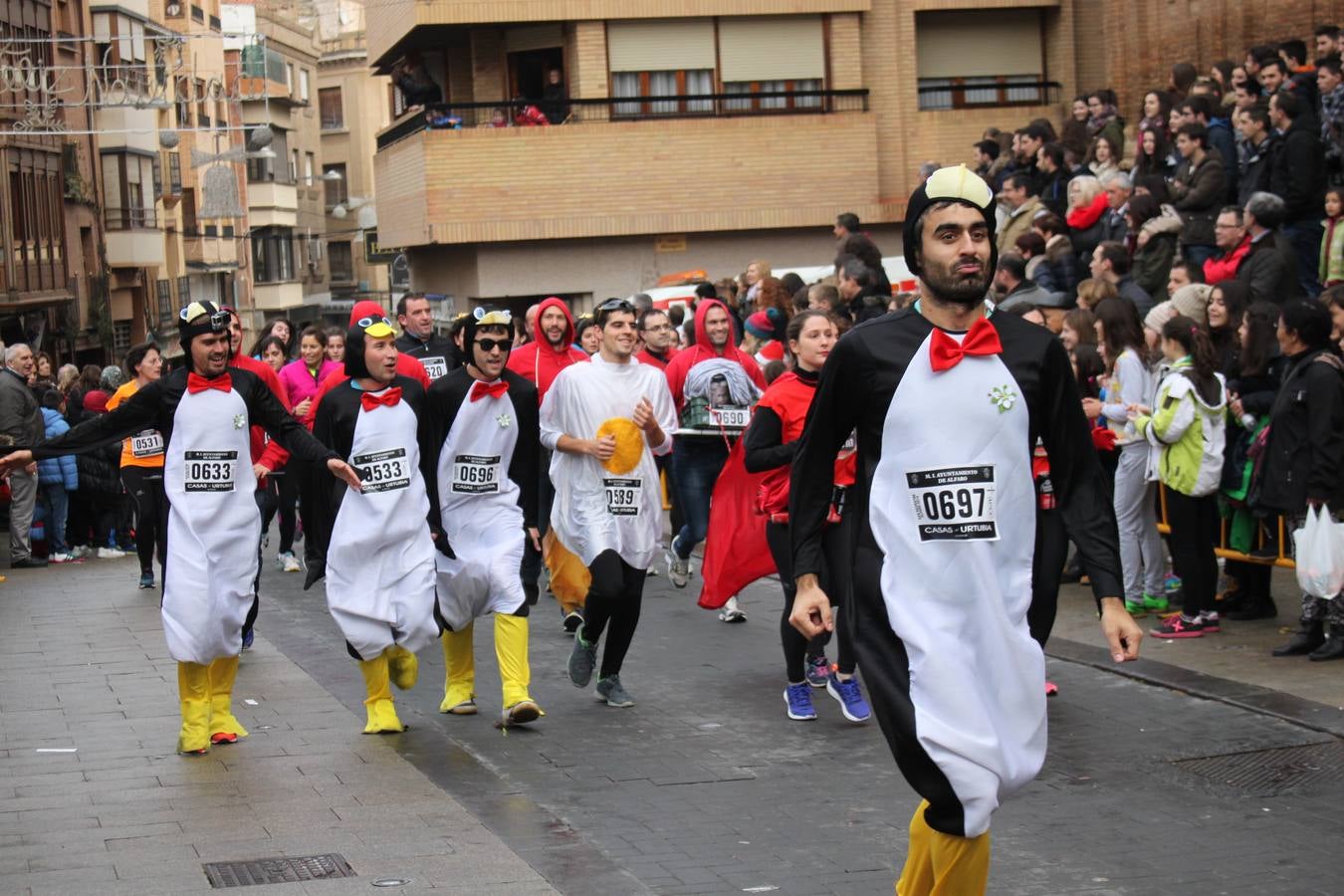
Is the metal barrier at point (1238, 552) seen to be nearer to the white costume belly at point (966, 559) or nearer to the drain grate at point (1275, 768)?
the drain grate at point (1275, 768)

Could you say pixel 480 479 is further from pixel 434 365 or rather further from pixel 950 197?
pixel 950 197

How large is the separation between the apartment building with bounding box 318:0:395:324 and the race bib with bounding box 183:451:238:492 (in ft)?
244

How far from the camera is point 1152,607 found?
41.5ft

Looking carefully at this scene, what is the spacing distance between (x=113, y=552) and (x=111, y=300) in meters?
33.7

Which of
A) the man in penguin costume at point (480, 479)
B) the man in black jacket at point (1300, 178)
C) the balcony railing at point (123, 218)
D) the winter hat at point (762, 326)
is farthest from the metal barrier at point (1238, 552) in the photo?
the balcony railing at point (123, 218)

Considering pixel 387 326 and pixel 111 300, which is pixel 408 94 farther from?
pixel 387 326

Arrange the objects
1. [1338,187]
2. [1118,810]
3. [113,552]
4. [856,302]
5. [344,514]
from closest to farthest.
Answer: [1118,810] → [344,514] → [1338,187] → [856,302] → [113,552]

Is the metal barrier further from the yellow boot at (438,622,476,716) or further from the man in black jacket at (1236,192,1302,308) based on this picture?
the yellow boot at (438,622,476,716)

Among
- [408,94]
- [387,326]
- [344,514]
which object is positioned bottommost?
[344,514]

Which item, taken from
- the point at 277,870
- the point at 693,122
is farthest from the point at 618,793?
the point at 693,122

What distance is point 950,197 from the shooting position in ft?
17.7

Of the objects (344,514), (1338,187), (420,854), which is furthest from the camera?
(1338,187)

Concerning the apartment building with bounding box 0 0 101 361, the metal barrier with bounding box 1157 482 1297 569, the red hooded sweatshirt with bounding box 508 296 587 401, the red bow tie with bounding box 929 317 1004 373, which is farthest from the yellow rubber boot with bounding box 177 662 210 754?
the apartment building with bounding box 0 0 101 361

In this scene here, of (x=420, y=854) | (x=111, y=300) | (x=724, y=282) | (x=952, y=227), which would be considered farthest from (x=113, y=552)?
(x=111, y=300)
